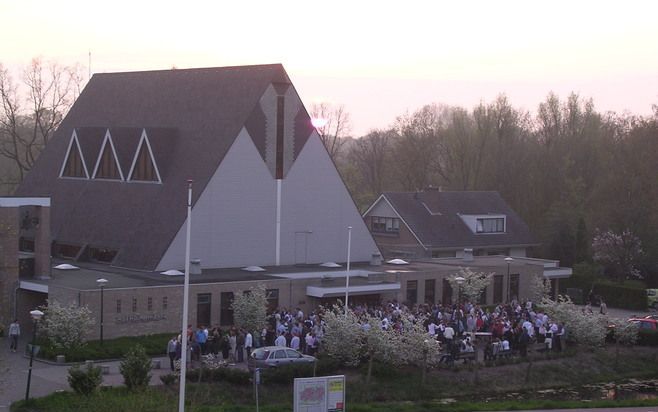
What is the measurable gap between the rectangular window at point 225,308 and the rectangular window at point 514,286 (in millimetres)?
19605

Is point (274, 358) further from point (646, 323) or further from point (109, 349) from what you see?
point (646, 323)

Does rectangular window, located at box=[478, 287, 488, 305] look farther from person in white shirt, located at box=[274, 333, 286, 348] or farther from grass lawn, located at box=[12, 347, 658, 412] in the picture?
person in white shirt, located at box=[274, 333, 286, 348]

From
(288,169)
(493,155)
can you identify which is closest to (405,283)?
(288,169)

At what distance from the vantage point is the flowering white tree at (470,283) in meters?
51.5

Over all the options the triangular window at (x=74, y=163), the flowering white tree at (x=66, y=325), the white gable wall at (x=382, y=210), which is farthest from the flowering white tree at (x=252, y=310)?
the white gable wall at (x=382, y=210)

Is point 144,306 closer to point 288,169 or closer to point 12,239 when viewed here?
point 12,239

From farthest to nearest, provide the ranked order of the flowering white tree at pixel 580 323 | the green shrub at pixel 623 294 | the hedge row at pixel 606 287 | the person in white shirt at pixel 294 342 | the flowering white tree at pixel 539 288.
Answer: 1. the hedge row at pixel 606 287
2. the green shrub at pixel 623 294
3. the flowering white tree at pixel 539 288
4. the flowering white tree at pixel 580 323
5. the person in white shirt at pixel 294 342

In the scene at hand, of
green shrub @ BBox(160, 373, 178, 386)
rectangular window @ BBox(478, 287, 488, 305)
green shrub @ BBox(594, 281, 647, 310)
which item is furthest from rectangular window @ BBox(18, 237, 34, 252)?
green shrub @ BBox(594, 281, 647, 310)

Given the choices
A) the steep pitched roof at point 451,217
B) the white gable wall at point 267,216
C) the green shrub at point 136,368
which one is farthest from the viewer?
the steep pitched roof at point 451,217

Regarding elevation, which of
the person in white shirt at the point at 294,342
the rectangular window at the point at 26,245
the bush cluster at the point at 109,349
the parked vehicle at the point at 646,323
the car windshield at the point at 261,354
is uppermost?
the rectangular window at the point at 26,245

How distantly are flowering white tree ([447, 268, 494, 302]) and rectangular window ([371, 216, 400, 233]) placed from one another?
18690 millimetres

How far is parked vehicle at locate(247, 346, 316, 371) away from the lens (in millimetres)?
35656

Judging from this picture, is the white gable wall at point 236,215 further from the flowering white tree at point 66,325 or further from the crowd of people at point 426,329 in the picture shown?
the flowering white tree at point 66,325

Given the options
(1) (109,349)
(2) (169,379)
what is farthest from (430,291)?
(2) (169,379)
